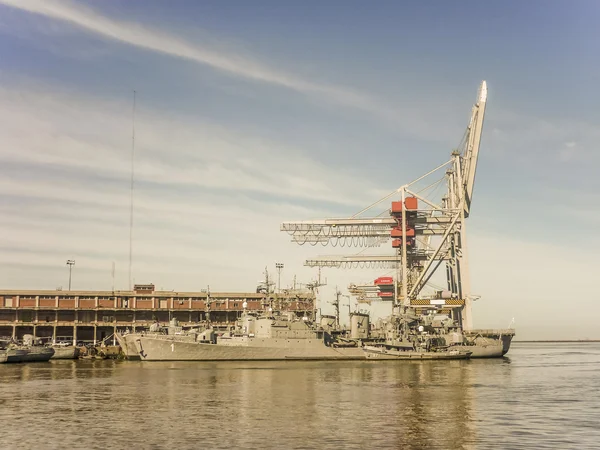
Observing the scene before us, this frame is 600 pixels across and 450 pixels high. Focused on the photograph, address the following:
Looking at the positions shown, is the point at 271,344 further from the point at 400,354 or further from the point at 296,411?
the point at 296,411

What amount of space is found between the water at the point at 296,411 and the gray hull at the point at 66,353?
29.4 meters

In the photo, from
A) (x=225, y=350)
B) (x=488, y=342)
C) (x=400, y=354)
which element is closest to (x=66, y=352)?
(x=225, y=350)

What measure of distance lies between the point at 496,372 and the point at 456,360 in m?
20.2

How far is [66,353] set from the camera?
8150cm

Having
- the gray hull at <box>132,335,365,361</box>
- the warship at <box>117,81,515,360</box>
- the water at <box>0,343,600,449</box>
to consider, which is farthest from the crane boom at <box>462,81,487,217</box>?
the water at <box>0,343,600,449</box>

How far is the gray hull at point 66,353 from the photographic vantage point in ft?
265

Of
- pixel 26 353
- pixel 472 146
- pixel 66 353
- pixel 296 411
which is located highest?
pixel 472 146

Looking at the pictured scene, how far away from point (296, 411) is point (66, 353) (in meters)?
59.2

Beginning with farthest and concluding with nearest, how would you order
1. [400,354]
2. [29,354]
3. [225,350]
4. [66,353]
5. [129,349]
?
[66,353], [129,349], [400,354], [29,354], [225,350]

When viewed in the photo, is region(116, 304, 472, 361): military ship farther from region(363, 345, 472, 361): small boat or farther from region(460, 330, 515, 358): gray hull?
region(460, 330, 515, 358): gray hull

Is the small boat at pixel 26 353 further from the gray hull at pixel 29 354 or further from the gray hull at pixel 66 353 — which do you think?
the gray hull at pixel 66 353

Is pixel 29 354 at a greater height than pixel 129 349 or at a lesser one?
lesser

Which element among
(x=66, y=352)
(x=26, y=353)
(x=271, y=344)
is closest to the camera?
(x=271, y=344)

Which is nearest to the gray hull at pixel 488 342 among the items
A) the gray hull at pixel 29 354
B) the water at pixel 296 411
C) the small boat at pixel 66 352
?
the water at pixel 296 411
